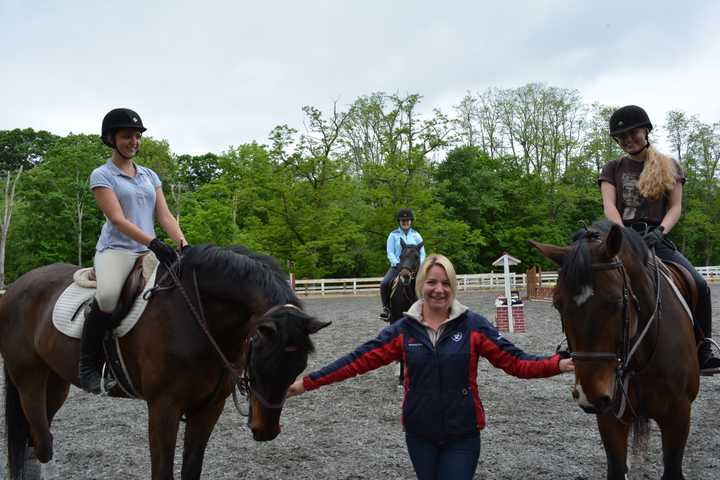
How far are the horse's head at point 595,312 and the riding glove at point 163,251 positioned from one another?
7.82ft

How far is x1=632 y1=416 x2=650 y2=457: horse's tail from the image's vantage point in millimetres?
4182

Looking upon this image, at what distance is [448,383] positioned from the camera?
9.04 ft

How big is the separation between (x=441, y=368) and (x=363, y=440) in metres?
3.15

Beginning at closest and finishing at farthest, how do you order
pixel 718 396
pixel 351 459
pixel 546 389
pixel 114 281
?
pixel 114 281
pixel 351 459
pixel 718 396
pixel 546 389

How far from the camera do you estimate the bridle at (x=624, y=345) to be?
262cm

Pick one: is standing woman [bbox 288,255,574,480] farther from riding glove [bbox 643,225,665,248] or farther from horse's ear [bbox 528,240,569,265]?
riding glove [bbox 643,225,665,248]

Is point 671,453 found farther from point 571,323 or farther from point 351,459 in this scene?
point 351,459

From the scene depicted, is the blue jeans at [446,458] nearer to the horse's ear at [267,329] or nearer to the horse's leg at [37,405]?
the horse's ear at [267,329]

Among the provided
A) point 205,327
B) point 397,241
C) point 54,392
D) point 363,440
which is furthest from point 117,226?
point 397,241

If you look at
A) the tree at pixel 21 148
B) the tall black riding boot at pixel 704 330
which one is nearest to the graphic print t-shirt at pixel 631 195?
the tall black riding boot at pixel 704 330

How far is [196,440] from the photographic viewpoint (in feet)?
11.9

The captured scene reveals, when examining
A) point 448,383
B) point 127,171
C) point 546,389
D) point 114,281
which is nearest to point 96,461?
point 114,281

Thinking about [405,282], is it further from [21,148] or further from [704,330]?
[21,148]

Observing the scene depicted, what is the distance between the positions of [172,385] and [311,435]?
2.76m
